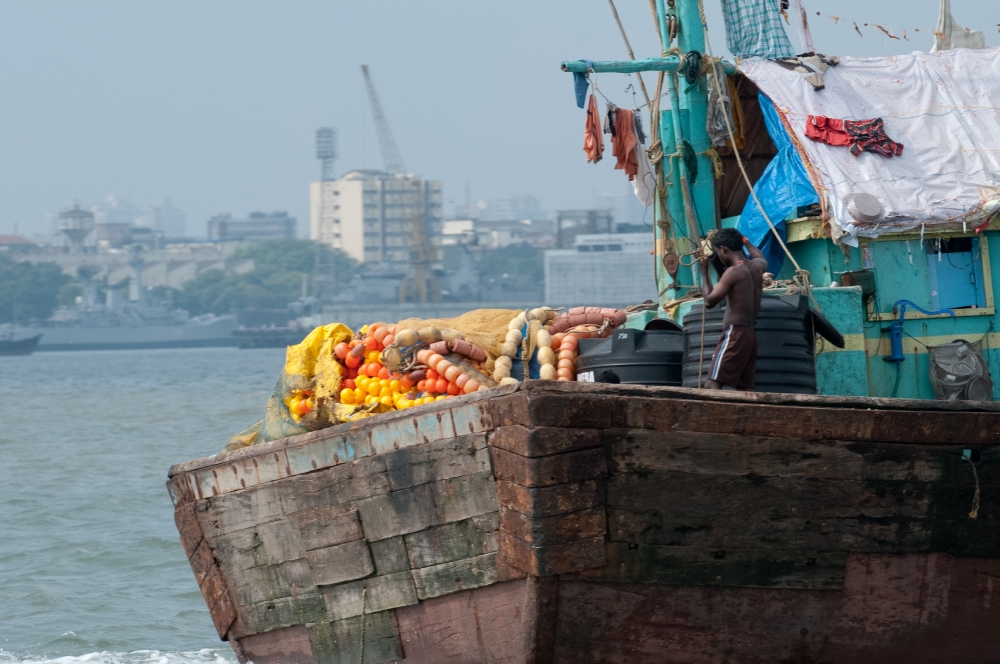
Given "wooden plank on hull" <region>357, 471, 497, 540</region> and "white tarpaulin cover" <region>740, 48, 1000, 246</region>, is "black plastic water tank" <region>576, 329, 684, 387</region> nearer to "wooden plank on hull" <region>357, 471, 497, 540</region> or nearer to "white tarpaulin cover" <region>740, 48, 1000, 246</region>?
"wooden plank on hull" <region>357, 471, 497, 540</region>

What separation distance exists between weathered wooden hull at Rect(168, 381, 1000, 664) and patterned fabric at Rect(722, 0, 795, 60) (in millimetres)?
5432

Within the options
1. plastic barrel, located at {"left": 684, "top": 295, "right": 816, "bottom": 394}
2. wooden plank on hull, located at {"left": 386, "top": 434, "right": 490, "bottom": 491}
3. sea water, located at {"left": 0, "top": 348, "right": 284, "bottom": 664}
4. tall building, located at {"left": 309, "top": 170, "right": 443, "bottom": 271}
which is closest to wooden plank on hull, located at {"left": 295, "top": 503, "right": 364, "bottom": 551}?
wooden plank on hull, located at {"left": 386, "top": 434, "right": 490, "bottom": 491}

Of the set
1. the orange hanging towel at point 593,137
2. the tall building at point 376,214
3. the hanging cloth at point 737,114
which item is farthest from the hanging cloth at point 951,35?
the tall building at point 376,214

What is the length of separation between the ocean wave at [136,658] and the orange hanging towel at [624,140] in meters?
5.25

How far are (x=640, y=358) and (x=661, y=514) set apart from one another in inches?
55.4

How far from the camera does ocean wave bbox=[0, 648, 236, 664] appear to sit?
10.8m

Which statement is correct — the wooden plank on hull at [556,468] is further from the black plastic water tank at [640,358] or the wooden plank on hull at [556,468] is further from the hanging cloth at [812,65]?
the hanging cloth at [812,65]

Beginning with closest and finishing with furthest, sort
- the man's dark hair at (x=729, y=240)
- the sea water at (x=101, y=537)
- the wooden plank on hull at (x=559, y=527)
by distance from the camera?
the wooden plank on hull at (x=559, y=527)
the man's dark hair at (x=729, y=240)
the sea water at (x=101, y=537)

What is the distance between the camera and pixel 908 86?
9695 millimetres

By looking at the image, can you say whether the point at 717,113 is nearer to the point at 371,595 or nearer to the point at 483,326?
the point at 483,326

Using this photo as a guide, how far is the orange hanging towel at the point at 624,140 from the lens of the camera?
→ 10.5 m

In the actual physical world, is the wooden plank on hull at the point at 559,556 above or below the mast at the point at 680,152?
below

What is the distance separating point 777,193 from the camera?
9180 mm

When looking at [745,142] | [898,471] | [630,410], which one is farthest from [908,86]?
[630,410]
